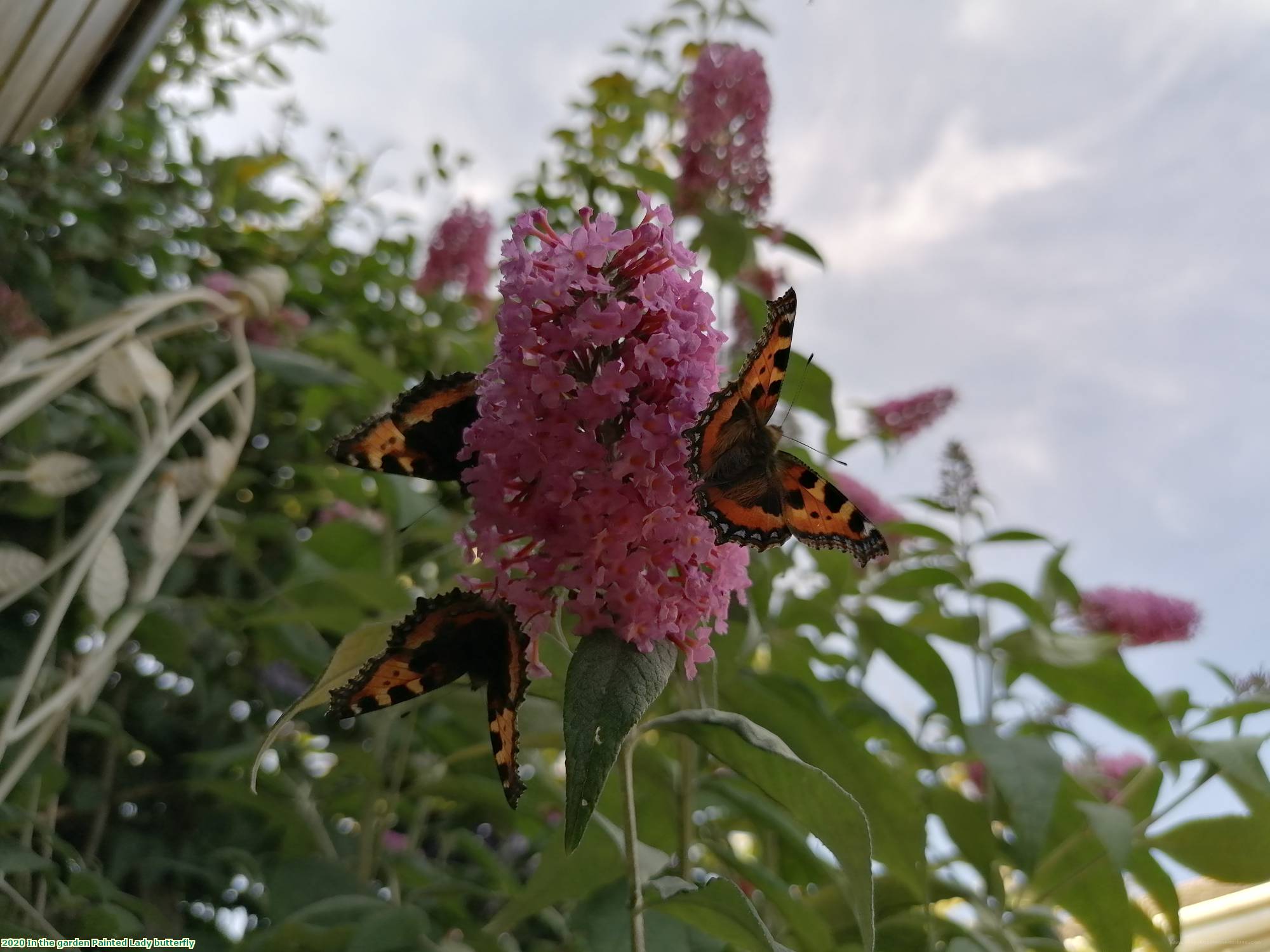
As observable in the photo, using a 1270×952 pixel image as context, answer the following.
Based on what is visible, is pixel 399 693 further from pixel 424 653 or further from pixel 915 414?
pixel 915 414

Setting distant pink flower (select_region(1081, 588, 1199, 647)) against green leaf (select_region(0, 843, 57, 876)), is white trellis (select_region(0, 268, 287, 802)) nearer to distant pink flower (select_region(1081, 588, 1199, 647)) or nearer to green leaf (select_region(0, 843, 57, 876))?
green leaf (select_region(0, 843, 57, 876))

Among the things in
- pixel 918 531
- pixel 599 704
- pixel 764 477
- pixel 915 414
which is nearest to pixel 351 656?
pixel 599 704

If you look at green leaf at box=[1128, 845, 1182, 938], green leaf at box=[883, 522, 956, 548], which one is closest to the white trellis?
green leaf at box=[883, 522, 956, 548]

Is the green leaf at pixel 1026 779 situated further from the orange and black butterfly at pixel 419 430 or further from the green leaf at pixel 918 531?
the orange and black butterfly at pixel 419 430

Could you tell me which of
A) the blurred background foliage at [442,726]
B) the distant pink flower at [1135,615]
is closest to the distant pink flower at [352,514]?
the blurred background foliage at [442,726]

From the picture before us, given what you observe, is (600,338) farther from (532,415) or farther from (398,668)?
(398,668)
